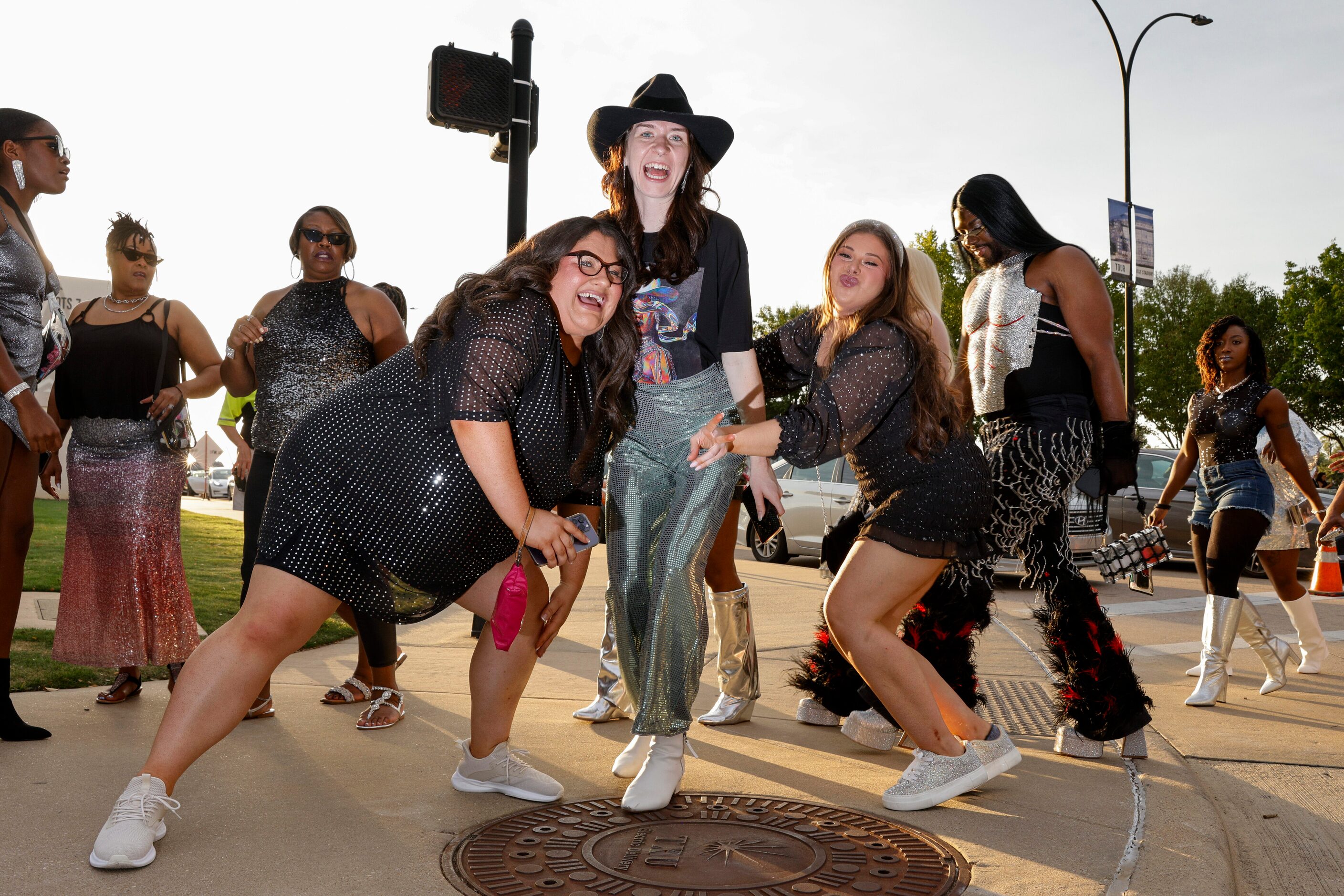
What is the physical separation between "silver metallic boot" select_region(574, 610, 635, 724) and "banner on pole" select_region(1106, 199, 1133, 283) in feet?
45.8

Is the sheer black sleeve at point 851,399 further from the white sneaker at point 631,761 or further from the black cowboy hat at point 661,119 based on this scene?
the white sneaker at point 631,761

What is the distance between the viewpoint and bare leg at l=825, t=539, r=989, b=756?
293 cm

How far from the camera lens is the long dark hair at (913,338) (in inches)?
115

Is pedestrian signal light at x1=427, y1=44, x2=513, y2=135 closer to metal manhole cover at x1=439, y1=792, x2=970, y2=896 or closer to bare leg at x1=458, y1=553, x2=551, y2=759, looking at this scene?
bare leg at x1=458, y1=553, x2=551, y2=759

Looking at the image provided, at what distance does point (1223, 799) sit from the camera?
10.7 feet

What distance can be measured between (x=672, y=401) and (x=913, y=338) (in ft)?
2.31

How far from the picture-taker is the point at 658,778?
9.50ft

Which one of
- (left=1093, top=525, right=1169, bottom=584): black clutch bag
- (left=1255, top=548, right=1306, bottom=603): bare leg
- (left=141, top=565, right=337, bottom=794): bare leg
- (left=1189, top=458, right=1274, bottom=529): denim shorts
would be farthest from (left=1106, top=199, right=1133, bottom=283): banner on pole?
(left=141, top=565, right=337, bottom=794): bare leg

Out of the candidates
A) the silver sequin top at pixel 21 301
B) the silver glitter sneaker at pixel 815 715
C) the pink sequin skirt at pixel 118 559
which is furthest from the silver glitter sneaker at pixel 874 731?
the silver sequin top at pixel 21 301

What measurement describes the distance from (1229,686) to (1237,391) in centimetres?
149

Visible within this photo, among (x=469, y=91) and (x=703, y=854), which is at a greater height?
(x=469, y=91)

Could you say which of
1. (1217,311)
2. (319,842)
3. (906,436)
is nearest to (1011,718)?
(906,436)

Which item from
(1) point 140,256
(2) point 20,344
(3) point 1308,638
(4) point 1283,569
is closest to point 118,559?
(2) point 20,344

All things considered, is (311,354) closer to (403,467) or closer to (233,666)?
(403,467)
